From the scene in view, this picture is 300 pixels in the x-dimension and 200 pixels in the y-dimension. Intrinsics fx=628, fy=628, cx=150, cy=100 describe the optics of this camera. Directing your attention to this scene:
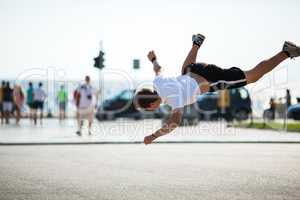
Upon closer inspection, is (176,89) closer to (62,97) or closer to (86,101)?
(86,101)

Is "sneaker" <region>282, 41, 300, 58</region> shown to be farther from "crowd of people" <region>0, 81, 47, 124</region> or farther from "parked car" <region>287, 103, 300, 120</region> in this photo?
"parked car" <region>287, 103, 300, 120</region>

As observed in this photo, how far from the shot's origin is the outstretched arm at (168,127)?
8421 mm

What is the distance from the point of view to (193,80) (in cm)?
911

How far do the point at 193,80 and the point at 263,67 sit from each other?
1.07 metres

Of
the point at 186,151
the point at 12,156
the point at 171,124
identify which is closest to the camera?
the point at 171,124

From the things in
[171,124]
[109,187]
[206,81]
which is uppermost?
[206,81]

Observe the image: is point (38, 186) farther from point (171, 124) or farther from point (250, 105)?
point (250, 105)

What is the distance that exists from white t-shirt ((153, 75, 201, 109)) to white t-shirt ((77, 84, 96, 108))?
13244 millimetres

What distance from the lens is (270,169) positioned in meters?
10.8

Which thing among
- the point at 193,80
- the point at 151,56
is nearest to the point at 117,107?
the point at 151,56

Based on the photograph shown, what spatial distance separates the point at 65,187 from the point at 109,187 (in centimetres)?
60

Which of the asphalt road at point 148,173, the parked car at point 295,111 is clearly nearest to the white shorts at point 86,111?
the asphalt road at point 148,173

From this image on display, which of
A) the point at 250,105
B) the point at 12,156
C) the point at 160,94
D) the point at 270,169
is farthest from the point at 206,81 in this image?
the point at 250,105

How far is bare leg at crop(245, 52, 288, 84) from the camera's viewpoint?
9250mm
